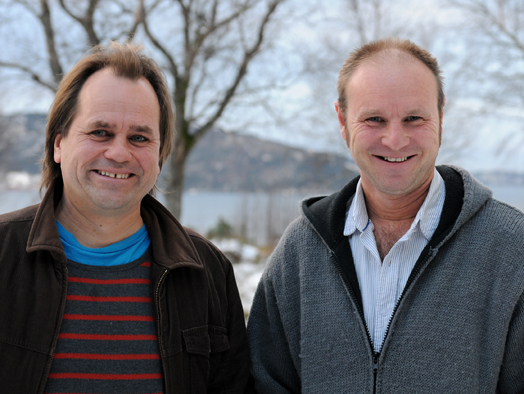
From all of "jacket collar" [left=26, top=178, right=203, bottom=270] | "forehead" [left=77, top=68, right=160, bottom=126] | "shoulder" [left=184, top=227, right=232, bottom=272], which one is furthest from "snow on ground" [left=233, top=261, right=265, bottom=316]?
"forehead" [left=77, top=68, right=160, bottom=126]

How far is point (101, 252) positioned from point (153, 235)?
27cm

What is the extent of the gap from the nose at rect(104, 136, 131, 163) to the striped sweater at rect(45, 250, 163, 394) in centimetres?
47

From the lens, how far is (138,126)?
82.8 inches

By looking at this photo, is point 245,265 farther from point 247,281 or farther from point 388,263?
point 388,263

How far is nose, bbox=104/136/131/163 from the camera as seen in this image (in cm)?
203

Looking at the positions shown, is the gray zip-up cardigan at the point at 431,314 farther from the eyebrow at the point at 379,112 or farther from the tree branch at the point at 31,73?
the tree branch at the point at 31,73

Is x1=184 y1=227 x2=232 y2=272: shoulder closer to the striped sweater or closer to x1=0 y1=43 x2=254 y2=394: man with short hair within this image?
x1=0 y1=43 x2=254 y2=394: man with short hair

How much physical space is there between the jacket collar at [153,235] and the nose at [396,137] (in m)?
1.02

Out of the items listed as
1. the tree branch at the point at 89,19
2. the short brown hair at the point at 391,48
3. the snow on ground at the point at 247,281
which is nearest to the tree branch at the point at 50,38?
the tree branch at the point at 89,19

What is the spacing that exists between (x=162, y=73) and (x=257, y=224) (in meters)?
14.1

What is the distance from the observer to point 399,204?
2.22 meters

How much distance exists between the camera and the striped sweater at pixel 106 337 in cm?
188

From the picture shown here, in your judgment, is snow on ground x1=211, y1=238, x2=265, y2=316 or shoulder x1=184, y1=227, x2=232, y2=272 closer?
shoulder x1=184, y1=227, x2=232, y2=272

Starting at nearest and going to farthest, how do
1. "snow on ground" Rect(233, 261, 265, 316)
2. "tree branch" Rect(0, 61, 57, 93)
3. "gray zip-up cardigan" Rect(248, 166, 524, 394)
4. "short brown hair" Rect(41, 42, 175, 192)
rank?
"gray zip-up cardigan" Rect(248, 166, 524, 394) → "short brown hair" Rect(41, 42, 175, 192) → "snow on ground" Rect(233, 261, 265, 316) → "tree branch" Rect(0, 61, 57, 93)
